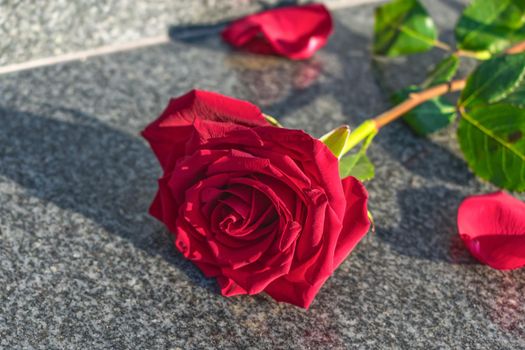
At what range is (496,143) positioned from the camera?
3.05 feet

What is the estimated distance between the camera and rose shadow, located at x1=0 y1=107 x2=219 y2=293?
0.84m

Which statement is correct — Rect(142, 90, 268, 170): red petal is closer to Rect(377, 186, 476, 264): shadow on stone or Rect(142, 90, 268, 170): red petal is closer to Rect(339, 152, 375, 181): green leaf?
Rect(339, 152, 375, 181): green leaf

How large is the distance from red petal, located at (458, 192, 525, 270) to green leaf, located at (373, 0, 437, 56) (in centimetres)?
37

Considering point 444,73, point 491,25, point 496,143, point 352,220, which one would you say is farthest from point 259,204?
point 491,25

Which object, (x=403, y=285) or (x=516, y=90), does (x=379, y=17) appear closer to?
(x=516, y=90)

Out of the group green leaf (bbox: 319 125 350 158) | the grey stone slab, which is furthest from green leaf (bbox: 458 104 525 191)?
the grey stone slab


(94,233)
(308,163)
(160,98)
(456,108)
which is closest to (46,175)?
(94,233)

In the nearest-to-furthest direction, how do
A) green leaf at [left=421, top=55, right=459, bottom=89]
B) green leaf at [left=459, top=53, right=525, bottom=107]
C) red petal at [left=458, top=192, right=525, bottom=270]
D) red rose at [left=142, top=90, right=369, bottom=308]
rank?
red rose at [left=142, top=90, right=369, bottom=308] → red petal at [left=458, top=192, right=525, bottom=270] → green leaf at [left=459, top=53, right=525, bottom=107] → green leaf at [left=421, top=55, right=459, bottom=89]

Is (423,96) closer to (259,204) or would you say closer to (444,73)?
(444,73)

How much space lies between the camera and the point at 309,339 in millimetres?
728

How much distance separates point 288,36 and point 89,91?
0.32 meters

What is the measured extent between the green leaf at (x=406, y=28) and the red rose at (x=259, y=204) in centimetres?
51

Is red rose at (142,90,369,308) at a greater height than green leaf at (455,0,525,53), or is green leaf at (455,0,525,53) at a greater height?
red rose at (142,90,369,308)

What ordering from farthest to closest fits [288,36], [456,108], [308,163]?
[288,36] → [456,108] → [308,163]
